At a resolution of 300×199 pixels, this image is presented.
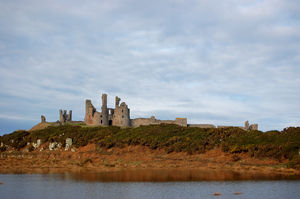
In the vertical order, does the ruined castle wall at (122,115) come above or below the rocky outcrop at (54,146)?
above

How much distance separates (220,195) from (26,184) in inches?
592

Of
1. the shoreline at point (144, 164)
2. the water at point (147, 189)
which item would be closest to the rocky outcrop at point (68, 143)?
the shoreline at point (144, 164)

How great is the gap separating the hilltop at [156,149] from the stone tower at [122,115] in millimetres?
20038

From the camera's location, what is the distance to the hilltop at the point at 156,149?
1416 inches

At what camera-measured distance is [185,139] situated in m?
44.5

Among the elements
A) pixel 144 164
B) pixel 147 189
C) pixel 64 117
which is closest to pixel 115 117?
pixel 64 117

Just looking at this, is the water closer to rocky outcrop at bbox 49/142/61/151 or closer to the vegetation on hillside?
the vegetation on hillside

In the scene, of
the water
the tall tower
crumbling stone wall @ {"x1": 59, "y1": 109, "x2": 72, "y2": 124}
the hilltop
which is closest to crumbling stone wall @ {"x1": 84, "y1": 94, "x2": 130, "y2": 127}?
the tall tower

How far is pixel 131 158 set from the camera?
4194 centimetres

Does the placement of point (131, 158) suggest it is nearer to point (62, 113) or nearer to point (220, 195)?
point (220, 195)

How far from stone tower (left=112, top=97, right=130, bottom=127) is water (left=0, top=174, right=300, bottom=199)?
48.1m

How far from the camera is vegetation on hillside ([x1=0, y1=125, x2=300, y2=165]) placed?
121ft

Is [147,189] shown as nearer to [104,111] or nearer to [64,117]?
[104,111]

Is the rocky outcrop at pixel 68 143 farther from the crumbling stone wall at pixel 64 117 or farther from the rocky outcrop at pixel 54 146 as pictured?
the crumbling stone wall at pixel 64 117
